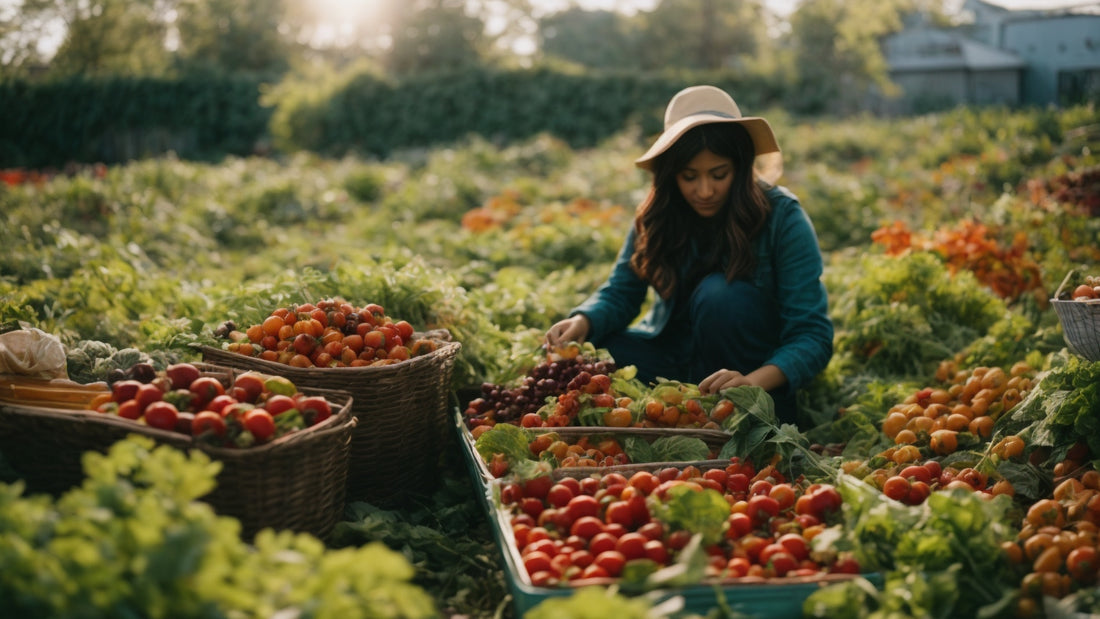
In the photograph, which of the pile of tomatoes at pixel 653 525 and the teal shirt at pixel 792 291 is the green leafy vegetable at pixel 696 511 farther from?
the teal shirt at pixel 792 291

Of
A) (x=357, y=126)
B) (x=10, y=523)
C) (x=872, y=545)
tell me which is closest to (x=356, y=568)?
(x=10, y=523)

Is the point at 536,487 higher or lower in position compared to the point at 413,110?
lower

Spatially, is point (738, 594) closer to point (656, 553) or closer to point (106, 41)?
point (656, 553)

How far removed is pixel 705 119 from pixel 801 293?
85 centimetres

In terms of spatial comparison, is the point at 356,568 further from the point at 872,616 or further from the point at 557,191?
the point at 557,191

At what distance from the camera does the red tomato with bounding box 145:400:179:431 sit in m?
2.35

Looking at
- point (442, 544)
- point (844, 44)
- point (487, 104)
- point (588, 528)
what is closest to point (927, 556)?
point (588, 528)

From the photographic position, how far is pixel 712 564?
7.39 ft

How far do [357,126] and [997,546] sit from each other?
781 inches

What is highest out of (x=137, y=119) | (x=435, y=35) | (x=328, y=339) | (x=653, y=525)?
(x=435, y=35)

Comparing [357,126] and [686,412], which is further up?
[357,126]

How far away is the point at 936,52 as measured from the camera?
3525 cm

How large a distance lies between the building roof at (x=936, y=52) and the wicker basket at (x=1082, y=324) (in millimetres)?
31692

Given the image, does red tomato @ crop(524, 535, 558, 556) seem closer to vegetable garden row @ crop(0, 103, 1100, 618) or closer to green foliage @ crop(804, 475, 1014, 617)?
vegetable garden row @ crop(0, 103, 1100, 618)
